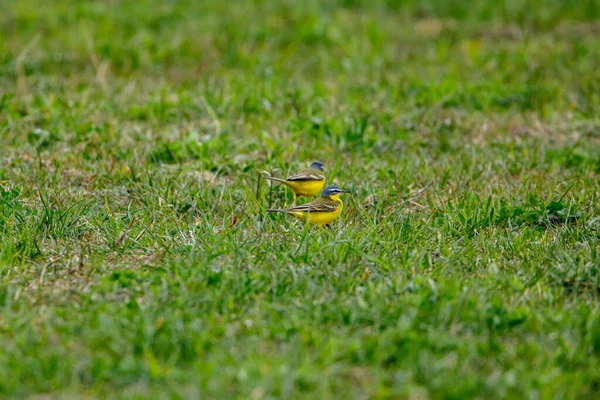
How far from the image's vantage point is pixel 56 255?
4.96m

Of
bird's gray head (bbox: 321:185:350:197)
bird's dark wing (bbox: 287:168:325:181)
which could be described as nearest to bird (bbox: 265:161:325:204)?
bird's dark wing (bbox: 287:168:325:181)

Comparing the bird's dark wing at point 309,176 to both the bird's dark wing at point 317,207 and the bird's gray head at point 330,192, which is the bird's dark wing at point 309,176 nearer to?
the bird's gray head at point 330,192

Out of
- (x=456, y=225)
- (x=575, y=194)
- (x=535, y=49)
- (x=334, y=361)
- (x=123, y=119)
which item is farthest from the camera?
(x=535, y=49)

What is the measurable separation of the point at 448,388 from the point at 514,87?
18.1 ft

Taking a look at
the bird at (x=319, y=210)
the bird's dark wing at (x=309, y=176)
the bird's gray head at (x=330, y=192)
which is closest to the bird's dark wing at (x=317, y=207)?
the bird at (x=319, y=210)

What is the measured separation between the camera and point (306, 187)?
581 cm

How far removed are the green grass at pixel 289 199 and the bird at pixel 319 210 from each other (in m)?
0.21

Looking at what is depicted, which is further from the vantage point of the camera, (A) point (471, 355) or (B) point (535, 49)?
(B) point (535, 49)

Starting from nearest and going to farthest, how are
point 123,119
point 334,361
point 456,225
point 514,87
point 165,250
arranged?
point 334,361 < point 165,250 < point 456,225 < point 123,119 < point 514,87

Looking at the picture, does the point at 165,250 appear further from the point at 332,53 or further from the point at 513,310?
the point at 332,53

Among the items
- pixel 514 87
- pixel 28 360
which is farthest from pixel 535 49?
pixel 28 360

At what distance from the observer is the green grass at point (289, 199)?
3.84 meters

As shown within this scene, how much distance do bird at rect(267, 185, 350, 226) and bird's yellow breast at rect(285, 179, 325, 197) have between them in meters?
0.21

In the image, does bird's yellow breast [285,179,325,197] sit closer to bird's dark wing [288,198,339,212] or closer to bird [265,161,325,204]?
bird [265,161,325,204]
